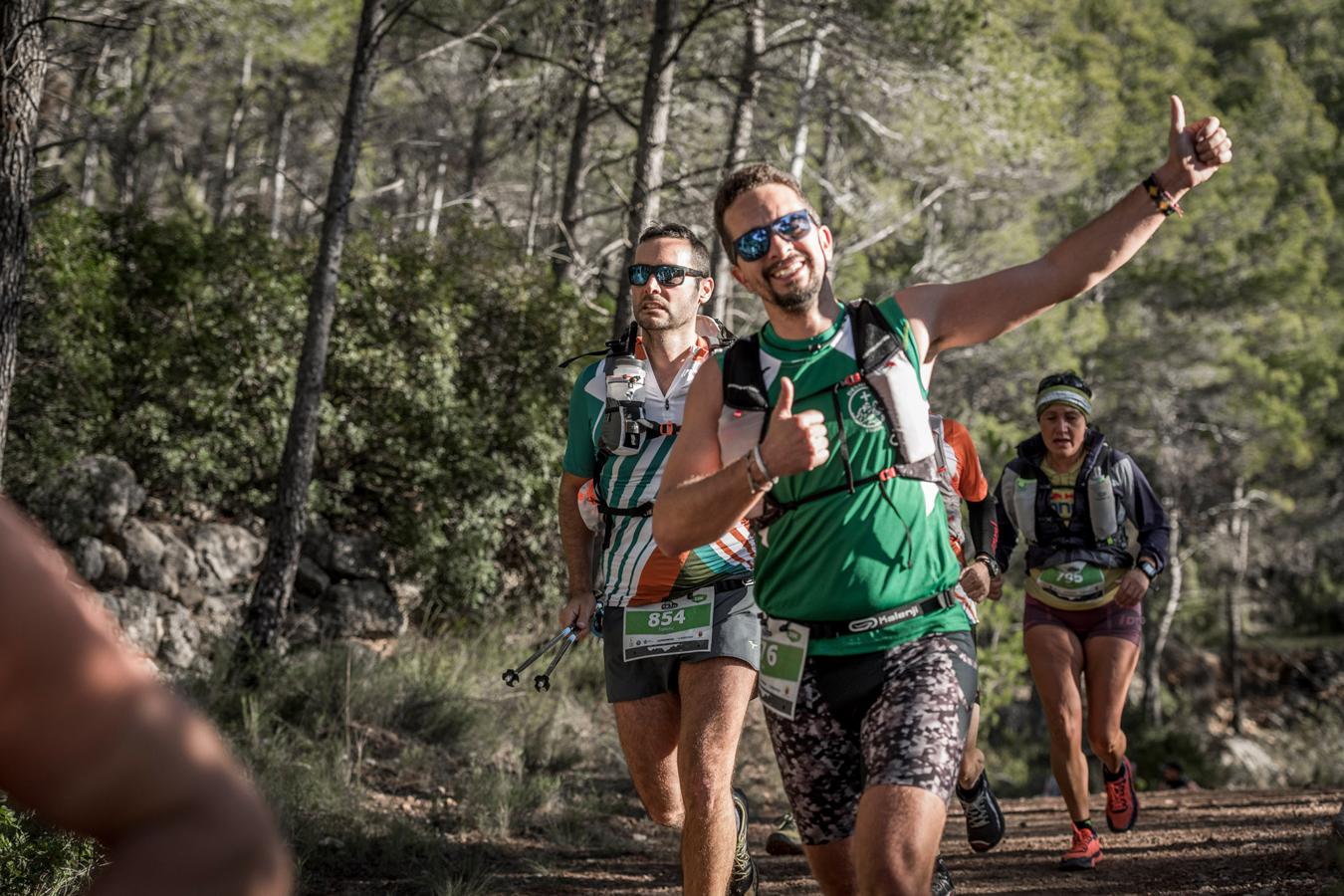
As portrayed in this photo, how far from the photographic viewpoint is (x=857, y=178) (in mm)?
20969

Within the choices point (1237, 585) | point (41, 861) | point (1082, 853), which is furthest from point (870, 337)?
point (1237, 585)

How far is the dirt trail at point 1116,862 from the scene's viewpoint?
6441 millimetres

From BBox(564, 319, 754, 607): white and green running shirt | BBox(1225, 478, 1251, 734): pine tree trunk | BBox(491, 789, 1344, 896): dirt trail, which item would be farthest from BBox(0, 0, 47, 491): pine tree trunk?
BBox(1225, 478, 1251, 734): pine tree trunk

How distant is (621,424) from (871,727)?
196cm

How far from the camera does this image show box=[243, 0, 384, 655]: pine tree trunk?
9602 millimetres

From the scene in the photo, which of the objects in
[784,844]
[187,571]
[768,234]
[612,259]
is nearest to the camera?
[768,234]

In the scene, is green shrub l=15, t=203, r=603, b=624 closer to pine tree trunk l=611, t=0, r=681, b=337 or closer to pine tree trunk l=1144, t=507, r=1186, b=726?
pine tree trunk l=611, t=0, r=681, b=337

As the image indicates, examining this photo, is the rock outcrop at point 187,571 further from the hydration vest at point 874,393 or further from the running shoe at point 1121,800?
the hydration vest at point 874,393

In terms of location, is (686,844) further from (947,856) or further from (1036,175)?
(1036,175)

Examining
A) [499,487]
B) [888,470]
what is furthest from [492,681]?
[888,470]

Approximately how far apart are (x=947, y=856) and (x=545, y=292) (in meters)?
7.33

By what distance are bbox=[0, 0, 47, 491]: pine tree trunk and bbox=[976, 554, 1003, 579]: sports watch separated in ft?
16.0

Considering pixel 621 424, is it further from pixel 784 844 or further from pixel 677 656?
pixel 784 844

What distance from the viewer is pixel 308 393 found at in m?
9.64
